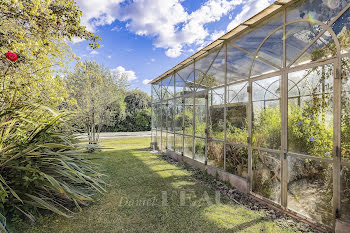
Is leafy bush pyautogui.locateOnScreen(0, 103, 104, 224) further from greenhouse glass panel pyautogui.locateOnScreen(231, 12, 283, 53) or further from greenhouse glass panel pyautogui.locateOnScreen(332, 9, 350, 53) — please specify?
greenhouse glass panel pyautogui.locateOnScreen(332, 9, 350, 53)

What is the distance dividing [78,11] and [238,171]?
13.3 ft

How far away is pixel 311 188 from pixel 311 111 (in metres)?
1.08

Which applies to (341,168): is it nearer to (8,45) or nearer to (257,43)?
(257,43)

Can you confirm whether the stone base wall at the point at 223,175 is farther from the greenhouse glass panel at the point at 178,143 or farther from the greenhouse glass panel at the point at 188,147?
the greenhouse glass panel at the point at 178,143

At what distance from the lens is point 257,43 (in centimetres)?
356

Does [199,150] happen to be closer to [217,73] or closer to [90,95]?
[217,73]

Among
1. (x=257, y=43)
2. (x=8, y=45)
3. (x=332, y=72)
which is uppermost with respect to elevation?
(x=257, y=43)

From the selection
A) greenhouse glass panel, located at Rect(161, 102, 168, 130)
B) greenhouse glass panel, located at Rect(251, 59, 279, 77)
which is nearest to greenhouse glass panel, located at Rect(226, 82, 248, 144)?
greenhouse glass panel, located at Rect(251, 59, 279, 77)

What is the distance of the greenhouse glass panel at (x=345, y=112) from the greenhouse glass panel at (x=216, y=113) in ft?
7.85

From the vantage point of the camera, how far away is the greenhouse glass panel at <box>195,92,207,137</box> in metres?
5.40

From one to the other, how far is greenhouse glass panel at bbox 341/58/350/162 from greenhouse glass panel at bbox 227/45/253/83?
166 centimetres

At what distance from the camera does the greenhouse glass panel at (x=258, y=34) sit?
125 inches

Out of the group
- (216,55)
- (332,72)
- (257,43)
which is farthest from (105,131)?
(332,72)

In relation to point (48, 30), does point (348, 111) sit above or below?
below
